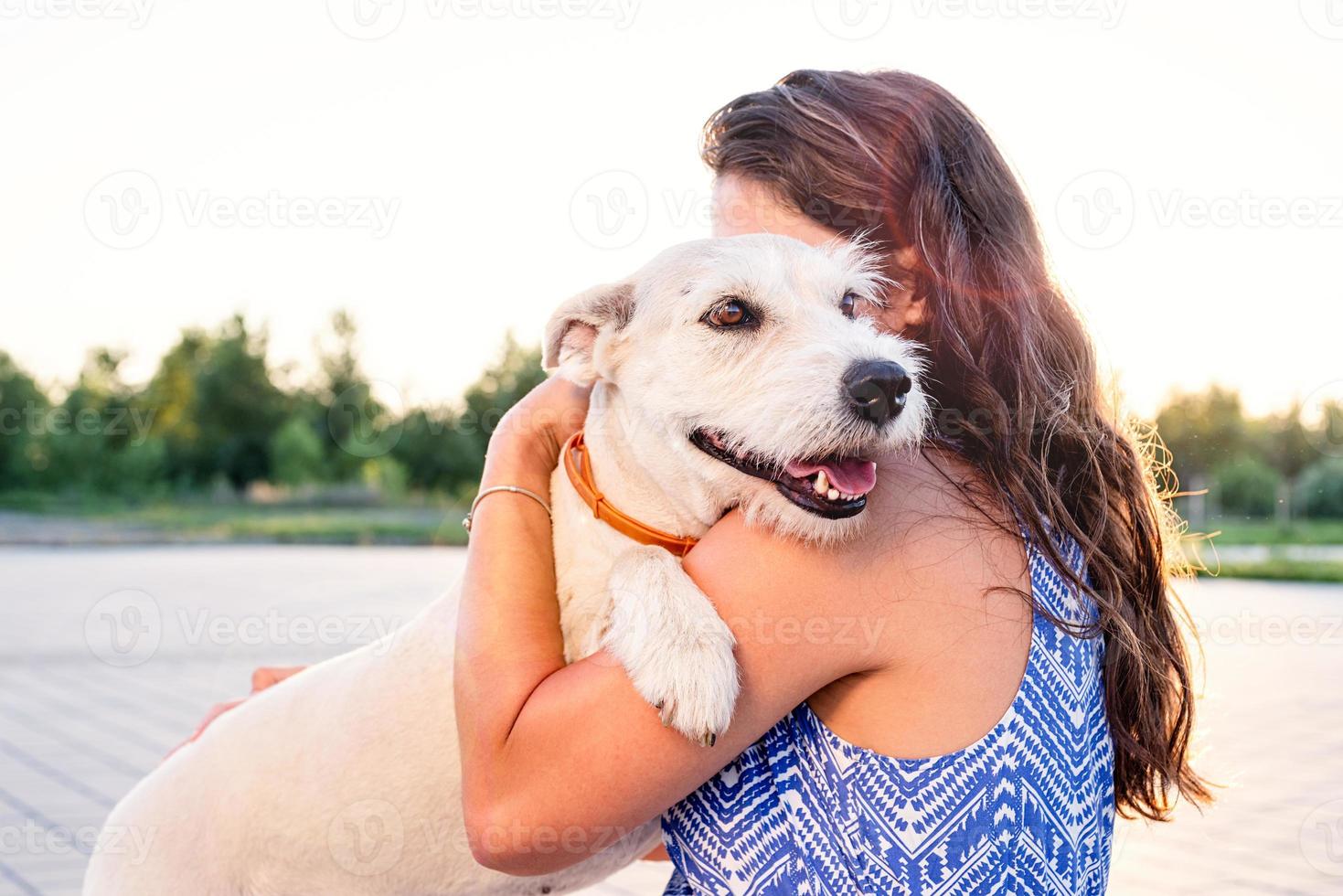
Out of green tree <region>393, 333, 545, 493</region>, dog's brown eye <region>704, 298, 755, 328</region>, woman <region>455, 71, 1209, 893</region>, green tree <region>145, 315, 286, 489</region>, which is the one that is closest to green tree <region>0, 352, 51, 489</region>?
green tree <region>145, 315, 286, 489</region>

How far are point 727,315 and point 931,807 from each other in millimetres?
1205

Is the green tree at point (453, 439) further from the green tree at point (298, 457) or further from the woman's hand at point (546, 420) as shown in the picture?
the woman's hand at point (546, 420)

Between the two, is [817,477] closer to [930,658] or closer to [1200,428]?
[930,658]

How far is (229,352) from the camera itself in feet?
148

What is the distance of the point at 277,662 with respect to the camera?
9625mm

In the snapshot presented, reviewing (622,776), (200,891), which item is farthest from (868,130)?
(200,891)

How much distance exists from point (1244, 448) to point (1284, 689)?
112 feet

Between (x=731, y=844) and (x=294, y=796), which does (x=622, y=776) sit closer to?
(x=731, y=844)

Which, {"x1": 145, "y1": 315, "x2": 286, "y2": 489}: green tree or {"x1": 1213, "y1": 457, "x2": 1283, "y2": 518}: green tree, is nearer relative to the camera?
{"x1": 1213, "y1": 457, "x2": 1283, "y2": 518}: green tree

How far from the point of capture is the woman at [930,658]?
2027 millimetres

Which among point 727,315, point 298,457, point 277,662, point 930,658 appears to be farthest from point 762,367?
point 298,457

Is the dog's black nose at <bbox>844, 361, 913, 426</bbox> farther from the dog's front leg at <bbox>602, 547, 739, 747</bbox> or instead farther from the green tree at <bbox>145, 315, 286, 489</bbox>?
the green tree at <bbox>145, 315, 286, 489</bbox>

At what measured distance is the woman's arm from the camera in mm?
2012

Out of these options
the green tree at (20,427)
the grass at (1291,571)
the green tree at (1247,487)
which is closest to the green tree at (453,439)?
the green tree at (20,427)
